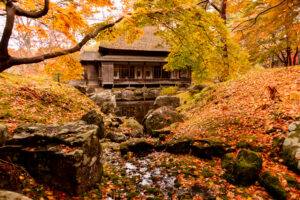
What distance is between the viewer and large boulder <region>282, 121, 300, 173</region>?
3333 mm

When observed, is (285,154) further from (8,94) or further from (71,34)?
(8,94)

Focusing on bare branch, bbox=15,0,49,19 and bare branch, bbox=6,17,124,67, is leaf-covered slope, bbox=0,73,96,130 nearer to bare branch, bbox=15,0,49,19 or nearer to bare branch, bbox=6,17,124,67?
bare branch, bbox=6,17,124,67

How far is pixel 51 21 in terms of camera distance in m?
4.75

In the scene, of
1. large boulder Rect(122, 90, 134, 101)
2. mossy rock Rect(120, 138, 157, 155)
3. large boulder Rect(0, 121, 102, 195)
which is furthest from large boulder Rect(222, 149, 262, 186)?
large boulder Rect(122, 90, 134, 101)

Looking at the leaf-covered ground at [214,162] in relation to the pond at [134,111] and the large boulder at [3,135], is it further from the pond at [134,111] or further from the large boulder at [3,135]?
the pond at [134,111]

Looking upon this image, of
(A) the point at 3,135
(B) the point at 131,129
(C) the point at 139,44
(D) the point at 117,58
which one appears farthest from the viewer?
(C) the point at 139,44

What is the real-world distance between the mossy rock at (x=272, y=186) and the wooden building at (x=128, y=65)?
20.5 metres

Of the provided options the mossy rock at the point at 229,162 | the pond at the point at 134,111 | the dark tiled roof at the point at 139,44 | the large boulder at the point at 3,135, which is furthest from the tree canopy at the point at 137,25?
the dark tiled roof at the point at 139,44

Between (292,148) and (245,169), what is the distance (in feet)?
3.98

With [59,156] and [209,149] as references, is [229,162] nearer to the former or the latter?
[209,149]

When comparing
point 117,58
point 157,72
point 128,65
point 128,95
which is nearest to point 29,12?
point 128,95

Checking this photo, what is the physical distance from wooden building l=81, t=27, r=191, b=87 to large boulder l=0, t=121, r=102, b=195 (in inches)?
761

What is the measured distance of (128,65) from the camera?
2372cm

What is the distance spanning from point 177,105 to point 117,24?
→ 31.1 feet
